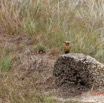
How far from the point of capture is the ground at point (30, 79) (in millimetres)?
6328

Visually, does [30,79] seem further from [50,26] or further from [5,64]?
[50,26]

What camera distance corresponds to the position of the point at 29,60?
27.0 ft

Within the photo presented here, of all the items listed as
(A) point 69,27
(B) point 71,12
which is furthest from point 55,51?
(B) point 71,12

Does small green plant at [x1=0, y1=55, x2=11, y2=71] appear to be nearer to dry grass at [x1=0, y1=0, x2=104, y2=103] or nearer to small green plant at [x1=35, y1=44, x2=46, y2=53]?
dry grass at [x1=0, y1=0, x2=104, y2=103]

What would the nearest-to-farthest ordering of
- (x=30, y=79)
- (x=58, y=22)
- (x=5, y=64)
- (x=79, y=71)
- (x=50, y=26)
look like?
(x=79, y=71) < (x=30, y=79) < (x=5, y=64) < (x=50, y=26) < (x=58, y=22)

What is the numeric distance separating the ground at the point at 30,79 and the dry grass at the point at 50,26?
2 cm

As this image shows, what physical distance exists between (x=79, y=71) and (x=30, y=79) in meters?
0.83

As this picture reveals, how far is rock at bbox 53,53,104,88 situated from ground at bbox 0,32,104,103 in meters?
0.13

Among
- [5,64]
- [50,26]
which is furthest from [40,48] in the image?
[5,64]

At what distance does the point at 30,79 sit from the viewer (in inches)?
293

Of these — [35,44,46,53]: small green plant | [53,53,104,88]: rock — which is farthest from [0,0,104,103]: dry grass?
[53,53,104,88]: rock

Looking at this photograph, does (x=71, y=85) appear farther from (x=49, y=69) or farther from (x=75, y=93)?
(x=49, y=69)

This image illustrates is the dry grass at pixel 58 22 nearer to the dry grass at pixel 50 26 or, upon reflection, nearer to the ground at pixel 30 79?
the dry grass at pixel 50 26

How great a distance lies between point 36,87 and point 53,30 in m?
2.64
